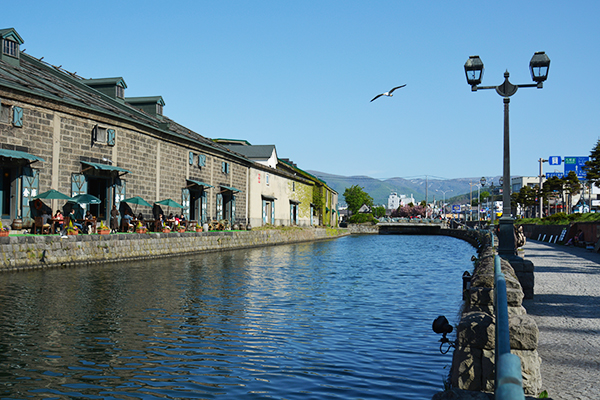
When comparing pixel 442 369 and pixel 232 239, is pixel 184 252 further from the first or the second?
pixel 442 369

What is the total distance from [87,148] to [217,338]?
21918mm

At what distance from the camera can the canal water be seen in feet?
23.5

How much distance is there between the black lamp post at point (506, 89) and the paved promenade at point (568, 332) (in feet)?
5.65

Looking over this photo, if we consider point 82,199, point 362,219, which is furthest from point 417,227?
point 82,199

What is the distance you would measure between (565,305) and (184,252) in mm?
23947

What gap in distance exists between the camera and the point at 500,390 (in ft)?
7.47

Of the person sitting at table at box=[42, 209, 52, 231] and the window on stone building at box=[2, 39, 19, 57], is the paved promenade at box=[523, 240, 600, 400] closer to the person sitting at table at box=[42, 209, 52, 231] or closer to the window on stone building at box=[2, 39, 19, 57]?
the person sitting at table at box=[42, 209, 52, 231]

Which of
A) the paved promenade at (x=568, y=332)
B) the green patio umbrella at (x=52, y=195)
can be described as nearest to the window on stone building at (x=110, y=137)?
the green patio umbrella at (x=52, y=195)

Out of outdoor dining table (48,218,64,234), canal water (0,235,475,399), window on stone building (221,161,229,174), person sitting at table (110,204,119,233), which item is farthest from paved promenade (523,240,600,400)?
window on stone building (221,161,229,174)

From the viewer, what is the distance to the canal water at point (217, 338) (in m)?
7.16

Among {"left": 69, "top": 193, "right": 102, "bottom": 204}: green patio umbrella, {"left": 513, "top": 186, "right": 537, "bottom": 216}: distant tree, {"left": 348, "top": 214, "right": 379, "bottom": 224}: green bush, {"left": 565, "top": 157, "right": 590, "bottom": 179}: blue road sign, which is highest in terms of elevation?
{"left": 565, "top": 157, "right": 590, "bottom": 179}: blue road sign

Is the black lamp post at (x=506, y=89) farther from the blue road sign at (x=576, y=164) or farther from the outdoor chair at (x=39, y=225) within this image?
the blue road sign at (x=576, y=164)

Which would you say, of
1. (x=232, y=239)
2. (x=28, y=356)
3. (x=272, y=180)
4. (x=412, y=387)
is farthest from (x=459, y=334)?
(x=272, y=180)

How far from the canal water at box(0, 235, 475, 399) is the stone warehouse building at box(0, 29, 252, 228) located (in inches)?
335
